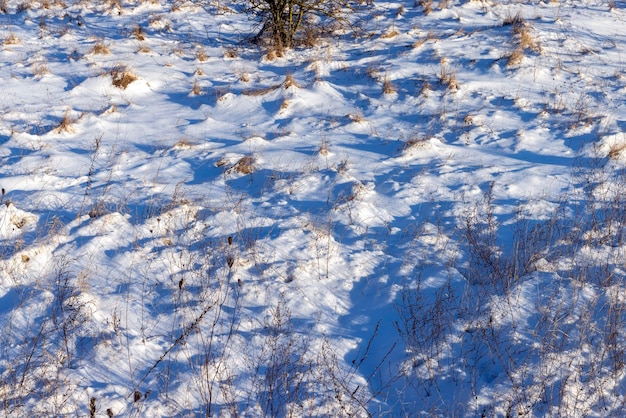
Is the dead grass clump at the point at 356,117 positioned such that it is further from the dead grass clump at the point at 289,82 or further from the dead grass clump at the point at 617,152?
the dead grass clump at the point at 617,152

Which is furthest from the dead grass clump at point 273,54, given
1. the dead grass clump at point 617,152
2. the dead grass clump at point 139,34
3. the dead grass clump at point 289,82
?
the dead grass clump at point 617,152

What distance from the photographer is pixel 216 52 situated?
373 inches

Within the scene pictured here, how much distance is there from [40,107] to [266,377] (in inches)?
229

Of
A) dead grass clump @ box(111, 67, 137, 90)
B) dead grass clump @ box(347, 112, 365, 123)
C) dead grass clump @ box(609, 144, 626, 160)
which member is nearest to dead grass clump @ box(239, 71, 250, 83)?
dead grass clump @ box(111, 67, 137, 90)

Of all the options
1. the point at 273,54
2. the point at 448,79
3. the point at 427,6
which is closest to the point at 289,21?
the point at 273,54

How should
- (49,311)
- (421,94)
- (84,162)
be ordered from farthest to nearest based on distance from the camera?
(421,94), (84,162), (49,311)

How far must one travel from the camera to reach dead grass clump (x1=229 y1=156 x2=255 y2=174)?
5797mm

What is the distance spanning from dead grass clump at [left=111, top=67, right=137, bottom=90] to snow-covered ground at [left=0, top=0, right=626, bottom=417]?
1.7 inches

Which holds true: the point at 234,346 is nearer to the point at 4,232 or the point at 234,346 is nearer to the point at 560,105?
the point at 4,232

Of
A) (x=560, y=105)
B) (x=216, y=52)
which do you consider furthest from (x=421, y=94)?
(x=216, y=52)

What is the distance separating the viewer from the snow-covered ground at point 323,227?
3.23 m

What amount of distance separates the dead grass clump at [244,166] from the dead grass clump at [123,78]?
9.90 ft

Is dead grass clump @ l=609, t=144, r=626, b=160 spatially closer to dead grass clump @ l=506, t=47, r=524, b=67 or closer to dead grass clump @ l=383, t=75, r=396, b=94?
dead grass clump @ l=506, t=47, r=524, b=67

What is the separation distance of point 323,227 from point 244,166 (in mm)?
1431
